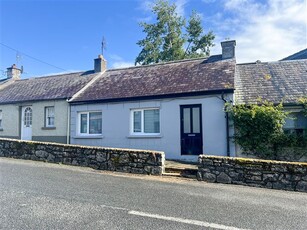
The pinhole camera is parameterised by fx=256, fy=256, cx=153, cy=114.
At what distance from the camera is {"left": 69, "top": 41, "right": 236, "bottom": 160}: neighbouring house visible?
12.3 meters

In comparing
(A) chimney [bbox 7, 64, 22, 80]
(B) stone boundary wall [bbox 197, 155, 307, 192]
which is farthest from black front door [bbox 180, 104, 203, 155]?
(A) chimney [bbox 7, 64, 22, 80]

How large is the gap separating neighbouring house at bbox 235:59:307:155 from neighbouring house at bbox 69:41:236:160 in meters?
1.08

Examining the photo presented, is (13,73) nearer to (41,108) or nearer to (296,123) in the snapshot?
(41,108)

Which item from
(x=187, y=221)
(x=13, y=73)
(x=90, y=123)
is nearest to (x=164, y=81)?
(x=90, y=123)

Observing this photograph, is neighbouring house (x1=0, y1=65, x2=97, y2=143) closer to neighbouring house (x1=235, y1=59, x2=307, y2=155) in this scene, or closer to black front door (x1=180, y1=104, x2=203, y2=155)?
black front door (x1=180, y1=104, x2=203, y2=155)

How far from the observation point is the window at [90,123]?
1519cm

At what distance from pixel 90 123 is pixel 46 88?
591 centimetres

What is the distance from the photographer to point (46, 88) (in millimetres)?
18922

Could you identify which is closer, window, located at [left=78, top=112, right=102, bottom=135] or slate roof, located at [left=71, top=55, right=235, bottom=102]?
slate roof, located at [left=71, top=55, right=235, bottom=102]

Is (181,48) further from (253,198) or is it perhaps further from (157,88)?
(253,198)

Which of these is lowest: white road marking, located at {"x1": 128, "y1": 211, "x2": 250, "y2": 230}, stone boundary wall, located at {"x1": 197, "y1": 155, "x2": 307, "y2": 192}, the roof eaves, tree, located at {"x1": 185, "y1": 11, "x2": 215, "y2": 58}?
white road marking, located at {"x1": 128, "y1": 211, "x2": 250, "y2": 230}

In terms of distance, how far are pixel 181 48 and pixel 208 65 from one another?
65.5ft

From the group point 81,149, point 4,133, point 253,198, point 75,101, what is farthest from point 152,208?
point 4,133

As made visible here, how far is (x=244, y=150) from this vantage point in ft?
39.1
